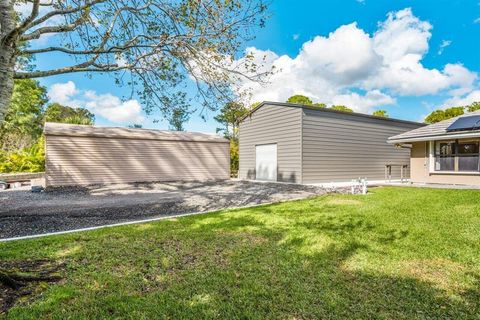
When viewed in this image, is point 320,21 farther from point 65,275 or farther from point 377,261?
point 65,275

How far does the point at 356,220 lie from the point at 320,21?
12328 millimetres

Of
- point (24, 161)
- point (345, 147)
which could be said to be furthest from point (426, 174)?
point (24, 161)

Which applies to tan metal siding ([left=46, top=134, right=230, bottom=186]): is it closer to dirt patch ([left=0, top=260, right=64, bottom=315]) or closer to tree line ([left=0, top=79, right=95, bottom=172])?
tree line ([left=0, top=79, right=95, bottom=172])

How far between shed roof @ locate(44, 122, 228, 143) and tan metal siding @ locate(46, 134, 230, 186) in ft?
0.71

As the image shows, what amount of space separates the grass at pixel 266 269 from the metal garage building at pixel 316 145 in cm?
848

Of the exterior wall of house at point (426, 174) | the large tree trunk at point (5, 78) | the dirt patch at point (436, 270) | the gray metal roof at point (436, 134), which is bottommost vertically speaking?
the dirt patch at point (436, 270)

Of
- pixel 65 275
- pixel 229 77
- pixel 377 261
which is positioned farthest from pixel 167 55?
pixel 377 261

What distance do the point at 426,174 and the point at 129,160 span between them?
50.8 feet

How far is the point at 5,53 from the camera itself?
3018 mm

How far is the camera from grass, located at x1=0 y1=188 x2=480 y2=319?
250 cm

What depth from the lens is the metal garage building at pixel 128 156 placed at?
13.7 m

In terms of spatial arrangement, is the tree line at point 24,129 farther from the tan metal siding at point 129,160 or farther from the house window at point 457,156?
the house window at point 457,156

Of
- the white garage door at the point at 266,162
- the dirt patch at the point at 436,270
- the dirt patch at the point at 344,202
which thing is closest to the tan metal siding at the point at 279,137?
the white garage door at the point at 266,162

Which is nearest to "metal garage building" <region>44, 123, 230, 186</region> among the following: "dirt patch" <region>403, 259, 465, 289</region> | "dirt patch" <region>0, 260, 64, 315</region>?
"dirt patch" <region>0, 260, 64, 315</region>
